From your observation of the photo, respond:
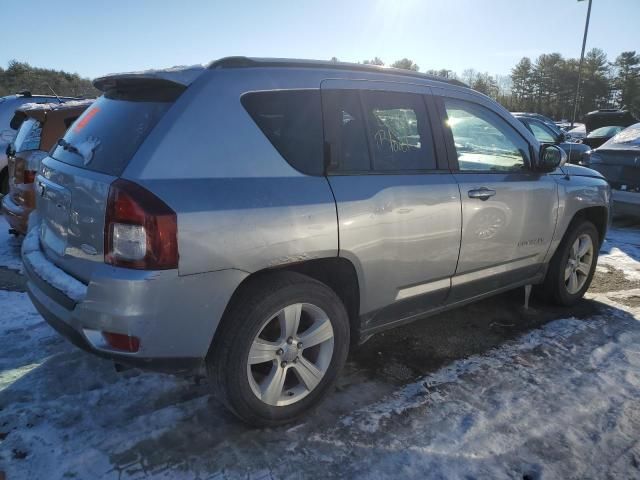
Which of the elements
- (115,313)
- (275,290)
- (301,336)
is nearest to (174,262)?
(115,313)

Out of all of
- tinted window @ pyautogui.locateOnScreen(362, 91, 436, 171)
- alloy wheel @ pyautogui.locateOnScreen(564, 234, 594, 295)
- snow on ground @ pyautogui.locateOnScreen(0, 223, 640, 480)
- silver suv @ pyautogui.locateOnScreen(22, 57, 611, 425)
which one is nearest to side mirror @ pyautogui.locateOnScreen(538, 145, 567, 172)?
silver suv @ pyautogui.locateOnScreen(22, 57, 611, 425)

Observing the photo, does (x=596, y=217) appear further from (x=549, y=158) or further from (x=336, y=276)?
(x=336, y=276)

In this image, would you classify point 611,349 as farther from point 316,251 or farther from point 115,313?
point 115,313

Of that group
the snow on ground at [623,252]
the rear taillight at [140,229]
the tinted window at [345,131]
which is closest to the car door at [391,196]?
Result: the tinted window at [345,131]

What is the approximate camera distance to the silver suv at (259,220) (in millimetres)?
2191

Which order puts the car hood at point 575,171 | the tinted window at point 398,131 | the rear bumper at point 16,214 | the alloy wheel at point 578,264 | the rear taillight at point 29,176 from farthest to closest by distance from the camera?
the rear bumper at point 16,214
the rear taillight at point 29,176
the alloy wheel at point 578,264
the car hood at point 575,171
the tinted window at point 398,131

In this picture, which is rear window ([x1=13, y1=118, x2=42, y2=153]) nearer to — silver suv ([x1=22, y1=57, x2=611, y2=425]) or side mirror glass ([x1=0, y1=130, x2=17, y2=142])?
side mirror glass ([x1=0, y1=130, x2=17, y2=142])

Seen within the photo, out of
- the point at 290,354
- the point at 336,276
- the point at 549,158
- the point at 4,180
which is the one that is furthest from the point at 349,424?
the point at 4,180

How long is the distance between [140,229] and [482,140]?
2605 mm

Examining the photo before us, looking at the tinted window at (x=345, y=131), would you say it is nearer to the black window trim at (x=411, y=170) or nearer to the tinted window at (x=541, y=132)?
the black window trim at (x=411, y=170)

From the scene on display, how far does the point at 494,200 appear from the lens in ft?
11.5

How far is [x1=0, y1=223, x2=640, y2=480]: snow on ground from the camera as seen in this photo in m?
2.38

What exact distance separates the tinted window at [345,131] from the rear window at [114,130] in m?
0.84

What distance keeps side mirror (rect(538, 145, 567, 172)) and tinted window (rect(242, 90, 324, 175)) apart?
2097 millimetres
